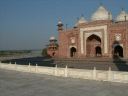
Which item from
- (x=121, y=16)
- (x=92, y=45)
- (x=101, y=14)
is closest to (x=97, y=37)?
(x=92, y=45)

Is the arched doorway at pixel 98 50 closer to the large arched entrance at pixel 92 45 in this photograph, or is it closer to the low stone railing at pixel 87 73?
the large arched entrance at pixel 92 45

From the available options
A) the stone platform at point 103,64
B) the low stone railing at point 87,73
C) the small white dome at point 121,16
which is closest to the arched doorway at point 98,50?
the small white dome at point 121,16

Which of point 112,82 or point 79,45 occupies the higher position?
point 79,45

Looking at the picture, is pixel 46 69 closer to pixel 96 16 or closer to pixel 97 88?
pixel 97 88

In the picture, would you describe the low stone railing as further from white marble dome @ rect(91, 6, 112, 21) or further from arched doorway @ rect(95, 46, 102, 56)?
arched doorway @ rect(95, 46, 102, 56)

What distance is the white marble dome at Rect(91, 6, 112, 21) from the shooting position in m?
27.9

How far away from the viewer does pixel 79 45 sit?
29938mm

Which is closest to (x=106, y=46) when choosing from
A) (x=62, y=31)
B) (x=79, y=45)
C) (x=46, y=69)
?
(x=79, y=45)

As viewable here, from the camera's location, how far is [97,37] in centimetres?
2941

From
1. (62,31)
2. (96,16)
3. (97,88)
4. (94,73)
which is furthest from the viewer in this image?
(62,31)

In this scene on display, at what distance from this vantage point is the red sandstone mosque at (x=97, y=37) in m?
26.2

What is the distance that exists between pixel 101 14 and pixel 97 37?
9.98 feet

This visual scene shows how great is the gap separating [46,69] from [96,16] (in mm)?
16414

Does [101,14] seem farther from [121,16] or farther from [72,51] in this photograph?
[72,51]
